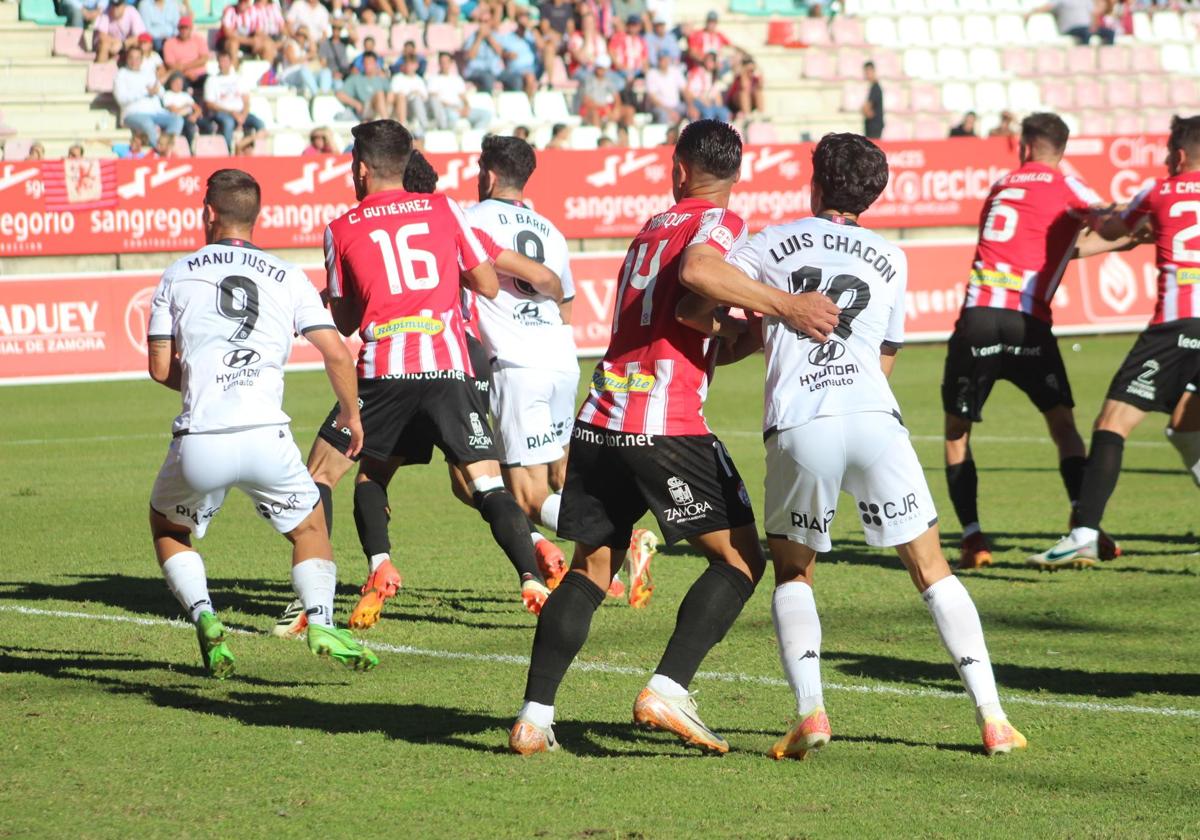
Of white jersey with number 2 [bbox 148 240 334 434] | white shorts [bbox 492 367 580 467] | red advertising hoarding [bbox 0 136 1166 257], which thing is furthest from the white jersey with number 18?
red advertising hoarding [bbox 0 136 1166 257]

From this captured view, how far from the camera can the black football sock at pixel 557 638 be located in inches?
210

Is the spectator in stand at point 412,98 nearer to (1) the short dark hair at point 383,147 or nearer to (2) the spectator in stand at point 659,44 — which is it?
(2) the spectator in stand at point 659,44

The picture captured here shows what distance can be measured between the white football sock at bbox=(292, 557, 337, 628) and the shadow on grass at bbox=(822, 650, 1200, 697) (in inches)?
81.9

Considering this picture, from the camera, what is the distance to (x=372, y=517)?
25.6 feet

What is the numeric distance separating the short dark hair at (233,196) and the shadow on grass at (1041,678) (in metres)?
2.99

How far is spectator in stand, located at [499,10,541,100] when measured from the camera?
26250 mm

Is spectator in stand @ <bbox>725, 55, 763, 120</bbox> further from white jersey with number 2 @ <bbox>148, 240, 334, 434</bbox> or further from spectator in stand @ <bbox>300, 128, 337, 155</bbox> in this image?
white jersey with number 2 @ <bbox>148, 240, 334, 434</bbox>

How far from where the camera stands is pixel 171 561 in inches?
257

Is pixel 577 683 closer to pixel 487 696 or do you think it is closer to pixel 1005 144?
pixel 487 696

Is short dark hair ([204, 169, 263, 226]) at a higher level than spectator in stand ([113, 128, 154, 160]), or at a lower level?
higher

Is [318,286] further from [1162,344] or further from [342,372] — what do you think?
[342,372]

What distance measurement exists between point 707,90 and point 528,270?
2117 centimetres

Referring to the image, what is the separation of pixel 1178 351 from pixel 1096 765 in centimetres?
426

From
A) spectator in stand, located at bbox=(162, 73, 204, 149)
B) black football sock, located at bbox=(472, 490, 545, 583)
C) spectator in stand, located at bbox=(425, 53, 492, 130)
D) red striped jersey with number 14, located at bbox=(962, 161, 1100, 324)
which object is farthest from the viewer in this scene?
spectator in stand, located at bbox=(425, 53, 492, 130)
